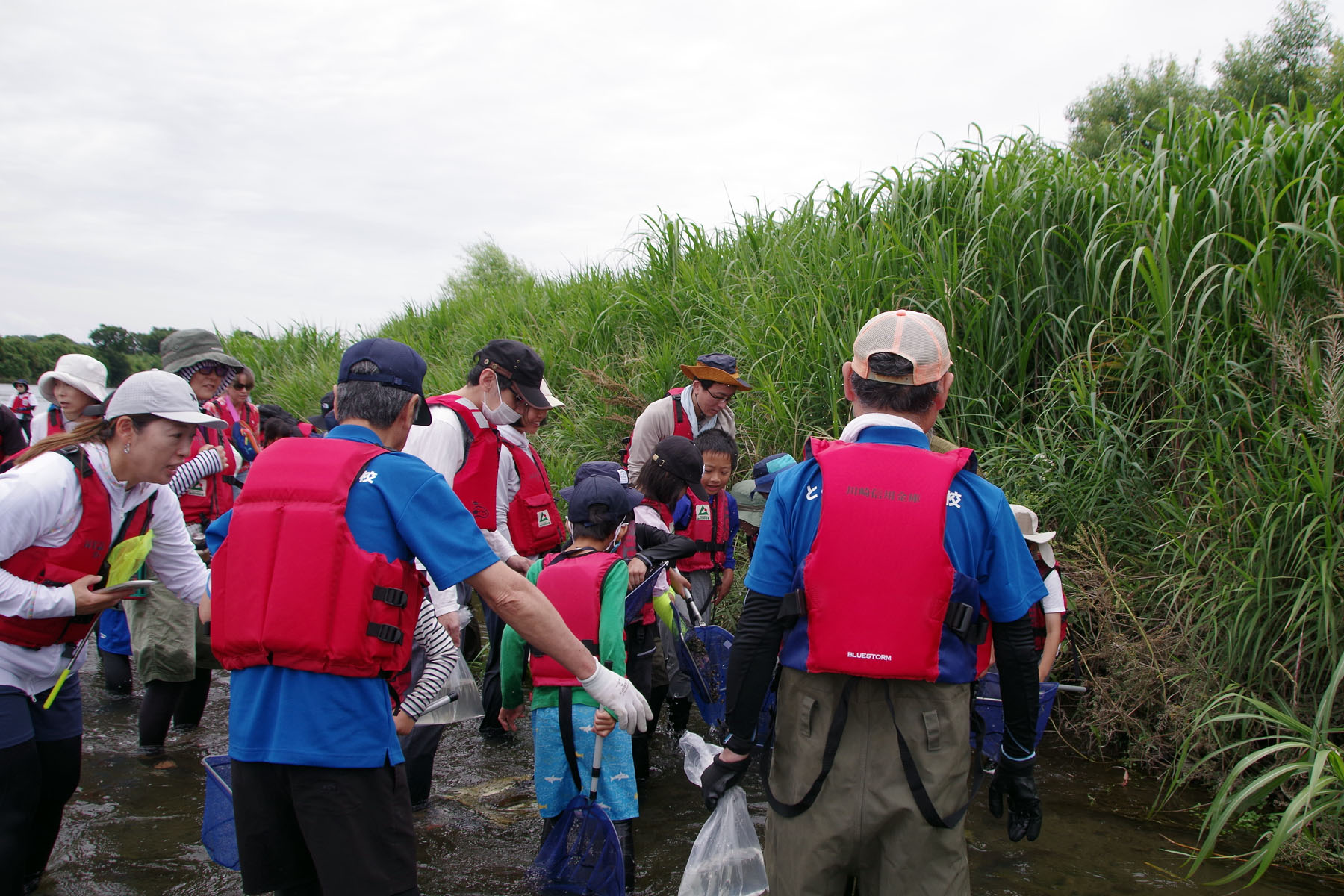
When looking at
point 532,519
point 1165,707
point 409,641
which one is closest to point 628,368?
point 532,519

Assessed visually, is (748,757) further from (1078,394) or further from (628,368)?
(628,368)

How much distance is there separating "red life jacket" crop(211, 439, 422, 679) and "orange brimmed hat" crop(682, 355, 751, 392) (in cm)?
330

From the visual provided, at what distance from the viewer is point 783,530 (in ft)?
6.98

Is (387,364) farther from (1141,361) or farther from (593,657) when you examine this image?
(1141,361)

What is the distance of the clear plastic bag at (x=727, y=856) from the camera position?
253 centimetres

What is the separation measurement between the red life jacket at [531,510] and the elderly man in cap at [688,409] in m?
0.78

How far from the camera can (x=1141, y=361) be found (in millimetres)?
4867

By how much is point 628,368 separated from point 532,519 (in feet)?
13.6

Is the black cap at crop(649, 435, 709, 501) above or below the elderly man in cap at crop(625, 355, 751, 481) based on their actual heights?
below

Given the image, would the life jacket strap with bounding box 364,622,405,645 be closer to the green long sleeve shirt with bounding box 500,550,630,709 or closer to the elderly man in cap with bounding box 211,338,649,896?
the elderly man in cap with bounding box 211,338,649,896

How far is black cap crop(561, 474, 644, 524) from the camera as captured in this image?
11.4 feet

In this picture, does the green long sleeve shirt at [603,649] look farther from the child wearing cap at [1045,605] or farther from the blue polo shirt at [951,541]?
the child wearing cap at [1045,605]

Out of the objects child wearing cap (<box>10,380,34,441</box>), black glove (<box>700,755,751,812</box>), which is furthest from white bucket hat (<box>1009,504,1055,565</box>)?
child wearing cap (<box>10,380,34,441</box>)

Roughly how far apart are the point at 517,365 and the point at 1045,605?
269 centimetres
